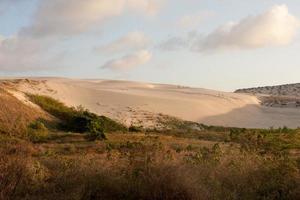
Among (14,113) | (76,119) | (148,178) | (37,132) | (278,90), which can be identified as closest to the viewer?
(148,178)

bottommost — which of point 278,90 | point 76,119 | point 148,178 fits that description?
point 76,119

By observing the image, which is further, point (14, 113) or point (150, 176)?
point (14, 113)

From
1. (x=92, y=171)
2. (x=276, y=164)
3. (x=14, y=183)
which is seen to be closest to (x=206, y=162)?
(x=276, y=164)

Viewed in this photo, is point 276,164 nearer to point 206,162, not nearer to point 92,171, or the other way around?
point 206,162

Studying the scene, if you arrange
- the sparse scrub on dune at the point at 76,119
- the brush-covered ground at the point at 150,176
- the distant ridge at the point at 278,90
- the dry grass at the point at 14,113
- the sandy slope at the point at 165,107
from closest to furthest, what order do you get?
the brush-covered ground at the point at 150,176 < the dry grass at the point at 14,113 < the sparse scrub on dune at the point at 76,119 < the sandy slope at the point at 165,107 < the distant ridge at the point at 278,90

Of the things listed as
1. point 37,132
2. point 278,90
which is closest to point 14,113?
point 37,132

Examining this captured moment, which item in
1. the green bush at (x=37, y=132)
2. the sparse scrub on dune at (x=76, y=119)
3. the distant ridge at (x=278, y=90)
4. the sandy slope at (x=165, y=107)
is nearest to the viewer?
the green bush at (x=37, y=132)

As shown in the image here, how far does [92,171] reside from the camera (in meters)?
10.3

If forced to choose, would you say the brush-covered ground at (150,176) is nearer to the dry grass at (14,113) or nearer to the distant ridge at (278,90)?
the dry grass at (14,113)

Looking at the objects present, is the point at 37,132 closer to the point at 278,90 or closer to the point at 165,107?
the point at 165,107

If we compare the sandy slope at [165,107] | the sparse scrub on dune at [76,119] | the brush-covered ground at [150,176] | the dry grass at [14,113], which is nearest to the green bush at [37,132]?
the dry grass at [14,113]

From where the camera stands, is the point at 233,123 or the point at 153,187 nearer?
the point at 153,187

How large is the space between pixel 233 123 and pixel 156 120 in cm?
1124

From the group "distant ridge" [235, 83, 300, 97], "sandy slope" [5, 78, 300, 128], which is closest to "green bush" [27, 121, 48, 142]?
"sandy slope" [5, 78, 300, 128]
